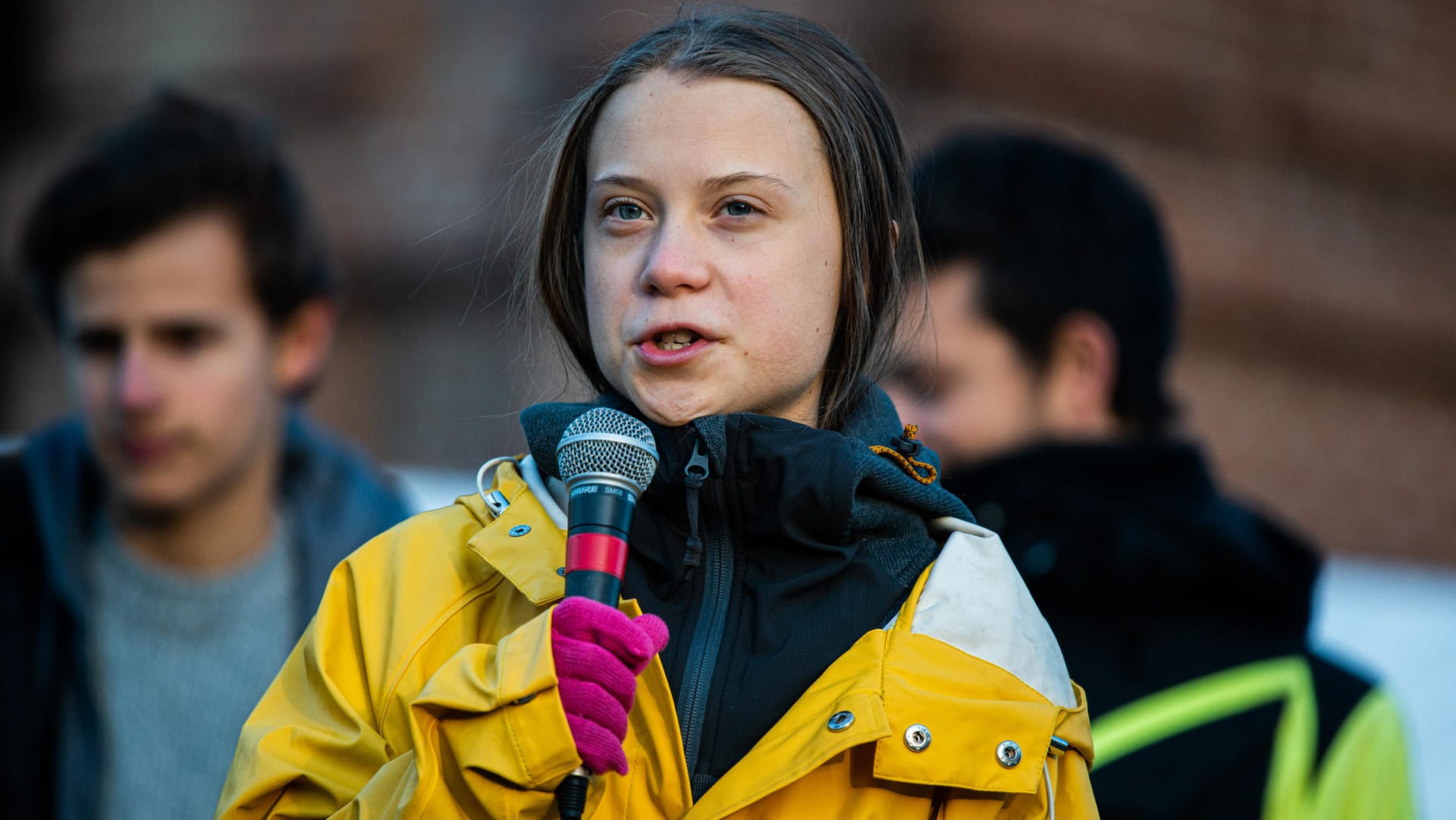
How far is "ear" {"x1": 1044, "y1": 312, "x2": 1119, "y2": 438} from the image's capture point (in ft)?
12.1

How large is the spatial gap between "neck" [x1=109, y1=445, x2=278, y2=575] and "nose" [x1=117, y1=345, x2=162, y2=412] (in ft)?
0.97

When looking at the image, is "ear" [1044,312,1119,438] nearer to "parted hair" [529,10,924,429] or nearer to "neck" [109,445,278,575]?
"parted hair" [529,10,924,429]

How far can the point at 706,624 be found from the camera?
2109 millimetres

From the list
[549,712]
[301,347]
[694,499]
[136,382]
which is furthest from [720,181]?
[301,347]

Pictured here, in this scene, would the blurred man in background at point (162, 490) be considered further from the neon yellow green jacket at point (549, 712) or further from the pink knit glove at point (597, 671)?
the pink knit glove at point (597, 671)

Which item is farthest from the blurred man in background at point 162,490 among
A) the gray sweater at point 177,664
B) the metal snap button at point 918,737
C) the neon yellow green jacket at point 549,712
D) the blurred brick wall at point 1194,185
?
the blurred brick wall at point 1194,185

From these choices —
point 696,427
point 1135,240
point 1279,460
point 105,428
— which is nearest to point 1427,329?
point 1279,460

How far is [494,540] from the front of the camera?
2148 millimetres

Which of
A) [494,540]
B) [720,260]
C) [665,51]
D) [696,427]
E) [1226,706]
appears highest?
[665,51]

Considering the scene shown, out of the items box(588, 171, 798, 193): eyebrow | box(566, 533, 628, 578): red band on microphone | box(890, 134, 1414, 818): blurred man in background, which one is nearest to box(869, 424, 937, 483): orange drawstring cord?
box(588, 171, 798, 193): eyebrow

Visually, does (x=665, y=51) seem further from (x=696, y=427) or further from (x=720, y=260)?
(x=696, y=427)

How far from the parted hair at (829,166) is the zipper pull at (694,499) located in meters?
0.30

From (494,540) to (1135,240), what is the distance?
212cm

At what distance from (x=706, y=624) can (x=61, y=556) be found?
244 centimetres
